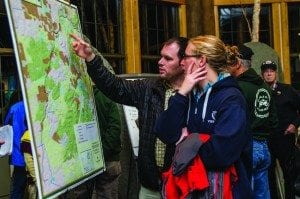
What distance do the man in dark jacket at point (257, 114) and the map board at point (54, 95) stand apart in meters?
1.83

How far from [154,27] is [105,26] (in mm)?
1380

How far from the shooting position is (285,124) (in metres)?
7.61

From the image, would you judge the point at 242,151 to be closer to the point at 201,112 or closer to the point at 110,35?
the point at 201,112

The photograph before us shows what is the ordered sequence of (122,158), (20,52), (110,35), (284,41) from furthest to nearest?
(284,41), (110,35), (122,158), (20,52)

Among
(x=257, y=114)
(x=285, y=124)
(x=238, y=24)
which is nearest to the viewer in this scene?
(x=257, y=114)

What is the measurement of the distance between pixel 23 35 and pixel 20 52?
0.11 metres

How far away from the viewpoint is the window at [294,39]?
39.3ft

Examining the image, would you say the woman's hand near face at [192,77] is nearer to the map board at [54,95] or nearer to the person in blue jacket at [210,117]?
the person in blue jacket at [210,117]

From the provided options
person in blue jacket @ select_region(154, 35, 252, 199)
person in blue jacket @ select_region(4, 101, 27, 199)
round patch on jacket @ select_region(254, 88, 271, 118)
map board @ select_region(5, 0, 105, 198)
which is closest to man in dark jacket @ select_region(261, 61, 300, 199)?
round patch on jacket @ select_region(254, 88, 271, 118)

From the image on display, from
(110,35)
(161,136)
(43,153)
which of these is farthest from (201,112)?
(110,35)

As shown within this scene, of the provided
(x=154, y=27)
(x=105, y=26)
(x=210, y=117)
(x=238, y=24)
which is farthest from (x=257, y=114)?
(x=238, y=24)

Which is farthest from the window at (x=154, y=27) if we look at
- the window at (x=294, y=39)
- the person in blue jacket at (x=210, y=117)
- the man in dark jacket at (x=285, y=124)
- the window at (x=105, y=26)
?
the person in blue jacket at (x=210, y=117)

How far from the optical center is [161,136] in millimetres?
3385

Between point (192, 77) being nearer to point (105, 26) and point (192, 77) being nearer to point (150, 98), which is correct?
point (150, 98)
